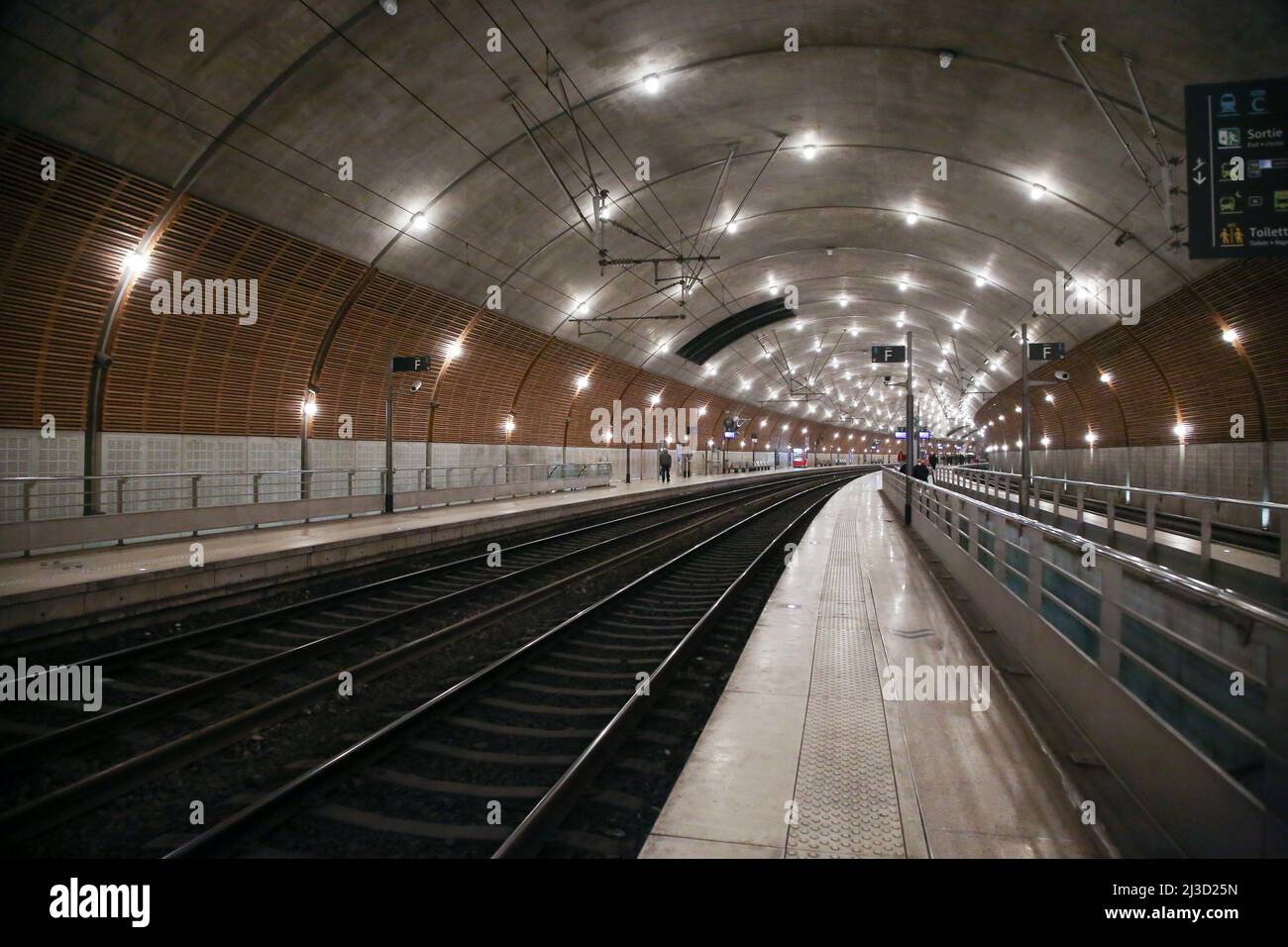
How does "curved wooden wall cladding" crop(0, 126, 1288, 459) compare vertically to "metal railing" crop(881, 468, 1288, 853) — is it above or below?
above

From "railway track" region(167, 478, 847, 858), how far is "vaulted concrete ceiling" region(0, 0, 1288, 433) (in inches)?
453

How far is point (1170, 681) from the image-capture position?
11.6ft

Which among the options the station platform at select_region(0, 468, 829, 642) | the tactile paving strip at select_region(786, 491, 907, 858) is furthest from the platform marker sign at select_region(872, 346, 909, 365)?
the tactile paving strip at select_region(786, 491, 907, 858)

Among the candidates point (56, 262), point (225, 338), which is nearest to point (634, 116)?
point (225, 338)

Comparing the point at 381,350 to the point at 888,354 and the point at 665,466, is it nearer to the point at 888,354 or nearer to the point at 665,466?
the point at 888,354

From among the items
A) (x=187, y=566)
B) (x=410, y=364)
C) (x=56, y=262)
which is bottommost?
(x=187, y=566)

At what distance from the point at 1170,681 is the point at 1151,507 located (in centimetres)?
751

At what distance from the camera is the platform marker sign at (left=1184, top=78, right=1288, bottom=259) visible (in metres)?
8.27

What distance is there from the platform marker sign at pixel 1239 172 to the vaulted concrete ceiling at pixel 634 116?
14.0 feet

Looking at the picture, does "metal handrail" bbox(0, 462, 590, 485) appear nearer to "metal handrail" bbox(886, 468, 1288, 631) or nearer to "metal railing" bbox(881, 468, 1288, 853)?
"metal railing" bbox(881, 468, 1288, 853)

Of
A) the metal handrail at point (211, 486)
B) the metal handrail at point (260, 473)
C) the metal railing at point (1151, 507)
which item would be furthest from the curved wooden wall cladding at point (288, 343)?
the metal railing at point (1151, 507)

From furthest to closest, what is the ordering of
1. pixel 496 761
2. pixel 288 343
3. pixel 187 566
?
pixel 288 343 → pixel 187 566 → pixel 496 761

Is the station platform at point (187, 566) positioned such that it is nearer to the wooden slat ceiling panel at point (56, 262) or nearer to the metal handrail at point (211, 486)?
the metal handrail at point (211, 486)
